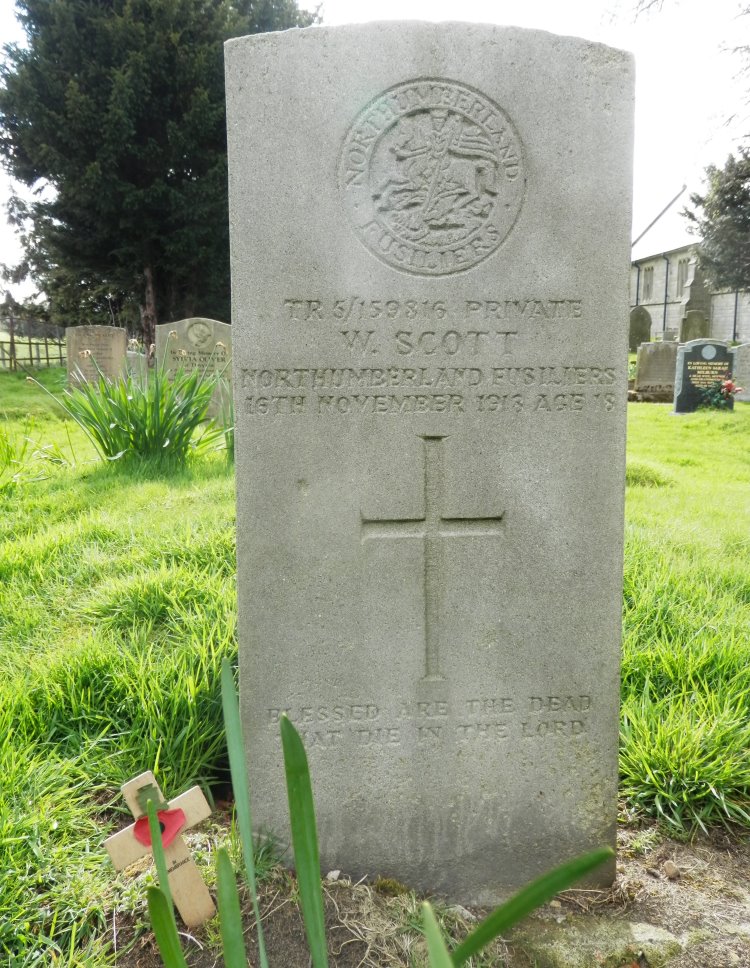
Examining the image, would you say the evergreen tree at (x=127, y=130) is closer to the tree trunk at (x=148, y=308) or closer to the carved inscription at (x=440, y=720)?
the tree trunk at (x=148, y=308)

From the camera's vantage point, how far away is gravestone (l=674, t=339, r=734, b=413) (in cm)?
1248

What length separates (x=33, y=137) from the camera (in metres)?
18.9

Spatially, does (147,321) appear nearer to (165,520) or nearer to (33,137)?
(33,137)

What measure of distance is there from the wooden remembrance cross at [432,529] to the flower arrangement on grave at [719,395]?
37.7 ft

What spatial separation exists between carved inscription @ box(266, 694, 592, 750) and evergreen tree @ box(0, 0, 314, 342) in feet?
60.4

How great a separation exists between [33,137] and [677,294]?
31064 mm

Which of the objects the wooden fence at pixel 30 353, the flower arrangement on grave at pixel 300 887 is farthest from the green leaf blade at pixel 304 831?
the wooden fence at pixel 30 353

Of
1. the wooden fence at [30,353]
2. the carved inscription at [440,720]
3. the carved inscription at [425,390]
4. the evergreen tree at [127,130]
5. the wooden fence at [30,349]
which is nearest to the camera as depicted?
the carved inscription at [425,390]

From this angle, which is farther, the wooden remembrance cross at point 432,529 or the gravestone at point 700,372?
the gravestone at point 700,372

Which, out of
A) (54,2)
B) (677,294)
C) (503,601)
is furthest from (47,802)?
(677,294)

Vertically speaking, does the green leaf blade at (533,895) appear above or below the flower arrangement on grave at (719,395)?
below

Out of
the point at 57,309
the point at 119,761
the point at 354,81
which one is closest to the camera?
the point at 354,81

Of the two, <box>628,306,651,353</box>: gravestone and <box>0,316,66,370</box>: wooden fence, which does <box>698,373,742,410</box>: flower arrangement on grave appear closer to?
<box>628,306,651,353</box>: gravestone

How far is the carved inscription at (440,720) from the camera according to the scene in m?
2.13
